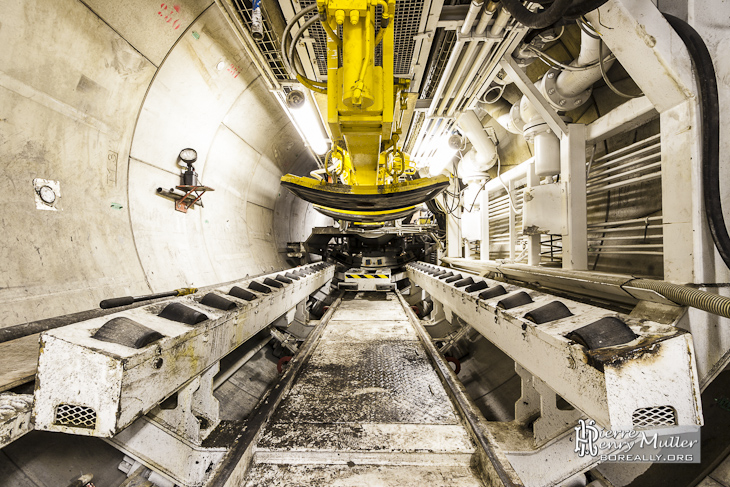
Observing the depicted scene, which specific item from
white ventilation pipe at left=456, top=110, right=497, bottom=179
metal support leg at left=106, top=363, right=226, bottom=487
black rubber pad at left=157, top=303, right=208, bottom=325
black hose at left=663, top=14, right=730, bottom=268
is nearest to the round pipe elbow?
white ventilation pipe at left=456, top=110, right=497, bottom=179

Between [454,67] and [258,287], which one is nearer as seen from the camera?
[258,287]

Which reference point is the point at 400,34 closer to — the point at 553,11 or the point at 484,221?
the point at 553,11

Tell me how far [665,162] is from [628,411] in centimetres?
158

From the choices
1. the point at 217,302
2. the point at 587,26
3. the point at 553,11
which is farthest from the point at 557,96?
the point at 217,302

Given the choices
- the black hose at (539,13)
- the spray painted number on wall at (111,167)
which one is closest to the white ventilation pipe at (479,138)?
the black hose at (539,13)

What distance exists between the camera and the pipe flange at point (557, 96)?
306 cm

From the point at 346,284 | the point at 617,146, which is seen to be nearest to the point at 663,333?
the point at 617,146

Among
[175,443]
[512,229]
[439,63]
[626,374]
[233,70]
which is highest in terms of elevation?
[233,70]

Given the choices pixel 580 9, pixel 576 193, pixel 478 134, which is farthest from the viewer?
pixel 478 134

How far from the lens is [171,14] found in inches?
118

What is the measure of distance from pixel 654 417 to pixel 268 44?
141 inches

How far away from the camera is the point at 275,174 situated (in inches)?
249

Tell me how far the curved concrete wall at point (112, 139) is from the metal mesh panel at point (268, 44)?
1.02 meters

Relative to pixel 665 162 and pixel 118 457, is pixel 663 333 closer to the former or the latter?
pixel 665 162
